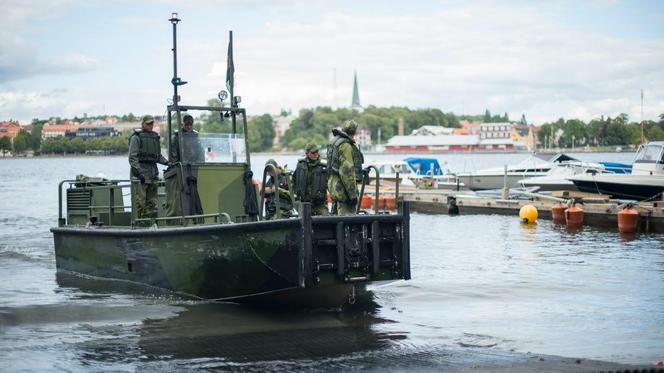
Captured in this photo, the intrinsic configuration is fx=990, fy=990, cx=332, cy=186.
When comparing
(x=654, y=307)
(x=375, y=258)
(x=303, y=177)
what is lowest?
(x=654, y=307)

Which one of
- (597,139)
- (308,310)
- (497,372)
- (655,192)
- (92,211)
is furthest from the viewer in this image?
(597,139)

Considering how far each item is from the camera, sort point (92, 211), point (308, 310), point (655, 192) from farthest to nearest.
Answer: point (655, 192) < point (92, 211) < point (308, 310)

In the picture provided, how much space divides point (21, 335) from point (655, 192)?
24.4 metres

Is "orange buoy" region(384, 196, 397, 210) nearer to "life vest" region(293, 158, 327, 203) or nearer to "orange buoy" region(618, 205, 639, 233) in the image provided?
"orange buoy" region(618, 205, 639, 233)

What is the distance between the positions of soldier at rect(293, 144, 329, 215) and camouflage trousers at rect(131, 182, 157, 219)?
8.19 feet

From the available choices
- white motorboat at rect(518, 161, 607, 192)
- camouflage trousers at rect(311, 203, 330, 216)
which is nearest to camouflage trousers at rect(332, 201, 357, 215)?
→ camouflage trousers at rect(311, 203, 330, 216)

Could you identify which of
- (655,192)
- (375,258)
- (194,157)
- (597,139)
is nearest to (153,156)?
(194,157)

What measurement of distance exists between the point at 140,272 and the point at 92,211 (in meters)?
2.78

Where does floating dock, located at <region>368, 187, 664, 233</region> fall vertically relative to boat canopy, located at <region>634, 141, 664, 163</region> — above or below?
below

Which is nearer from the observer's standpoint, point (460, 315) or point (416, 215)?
point (460, 315)

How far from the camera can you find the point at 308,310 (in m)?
13.1

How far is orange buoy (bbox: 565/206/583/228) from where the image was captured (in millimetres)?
28062

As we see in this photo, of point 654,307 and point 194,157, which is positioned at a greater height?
point 194,157

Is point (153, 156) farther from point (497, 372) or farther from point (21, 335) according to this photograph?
point (497, 372)
